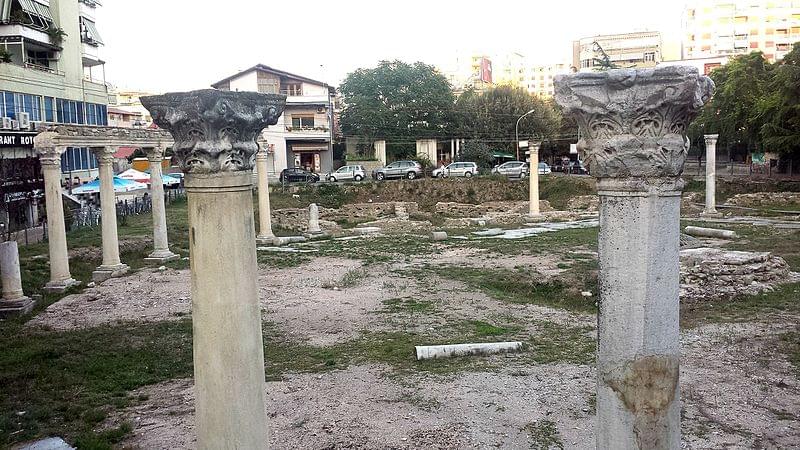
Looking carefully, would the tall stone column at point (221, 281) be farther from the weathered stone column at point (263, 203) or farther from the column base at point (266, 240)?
the column base at point (266, 240)

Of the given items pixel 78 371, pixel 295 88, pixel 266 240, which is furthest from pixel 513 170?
pixel 78 371

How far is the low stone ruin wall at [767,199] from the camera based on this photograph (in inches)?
1276

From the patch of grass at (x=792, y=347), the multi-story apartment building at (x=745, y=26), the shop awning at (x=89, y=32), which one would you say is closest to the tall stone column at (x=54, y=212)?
the patch of grass at (x=792, y=347)

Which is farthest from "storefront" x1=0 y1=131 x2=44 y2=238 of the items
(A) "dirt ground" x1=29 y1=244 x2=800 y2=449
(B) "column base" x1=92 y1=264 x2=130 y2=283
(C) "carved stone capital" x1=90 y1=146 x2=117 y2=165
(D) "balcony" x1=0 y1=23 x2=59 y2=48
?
(A) "dirt ground" x1=29 y1=244 x2=800 y2=449

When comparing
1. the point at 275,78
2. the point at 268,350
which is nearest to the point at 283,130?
the point at 275,78

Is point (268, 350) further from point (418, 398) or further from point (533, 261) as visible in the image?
point (533, 261)

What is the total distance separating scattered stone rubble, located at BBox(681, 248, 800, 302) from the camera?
44.8 feet

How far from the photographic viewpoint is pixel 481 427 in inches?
284

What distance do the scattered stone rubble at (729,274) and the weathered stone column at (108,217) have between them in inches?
581

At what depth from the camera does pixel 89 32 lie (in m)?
37.4

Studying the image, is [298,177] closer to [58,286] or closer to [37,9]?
[37,9]

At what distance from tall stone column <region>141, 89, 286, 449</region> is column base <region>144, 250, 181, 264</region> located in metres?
16.0

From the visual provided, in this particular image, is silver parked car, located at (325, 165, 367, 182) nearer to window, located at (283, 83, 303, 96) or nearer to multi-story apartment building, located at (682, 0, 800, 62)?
window, located at (283, 83, 303, 96)

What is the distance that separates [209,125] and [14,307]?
11785 mm
